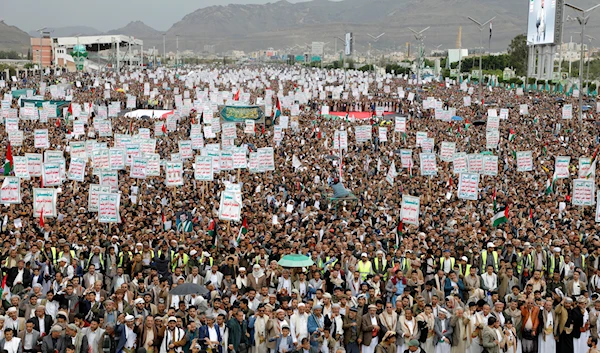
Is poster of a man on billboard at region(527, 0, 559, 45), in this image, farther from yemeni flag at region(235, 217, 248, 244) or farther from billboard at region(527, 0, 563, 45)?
yemeni flag at region(235, 217, 248, 244)

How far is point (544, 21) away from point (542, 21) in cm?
63

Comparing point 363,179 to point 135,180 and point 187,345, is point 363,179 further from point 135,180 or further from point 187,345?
point 187,345

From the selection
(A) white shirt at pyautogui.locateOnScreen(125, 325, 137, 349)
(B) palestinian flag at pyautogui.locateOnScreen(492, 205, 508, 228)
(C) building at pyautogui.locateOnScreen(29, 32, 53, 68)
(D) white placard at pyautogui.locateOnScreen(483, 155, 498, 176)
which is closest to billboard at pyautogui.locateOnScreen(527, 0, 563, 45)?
(D) white placard at pyautogui.locateOnScreen(483, 155, 498, 176)

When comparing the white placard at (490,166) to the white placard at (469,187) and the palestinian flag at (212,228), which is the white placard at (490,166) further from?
the palestinian flag at (212,228)

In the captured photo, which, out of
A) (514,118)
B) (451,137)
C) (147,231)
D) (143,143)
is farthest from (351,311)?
(514,118)

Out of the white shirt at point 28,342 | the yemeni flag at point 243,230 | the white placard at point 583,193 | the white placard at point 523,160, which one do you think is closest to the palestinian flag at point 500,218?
the white placard at point 583,193

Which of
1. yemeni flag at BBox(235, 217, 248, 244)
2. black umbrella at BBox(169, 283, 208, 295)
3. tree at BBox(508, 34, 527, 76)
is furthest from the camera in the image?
tree at BBox(508, 34, 527, 76)

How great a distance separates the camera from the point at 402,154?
81.1 ft

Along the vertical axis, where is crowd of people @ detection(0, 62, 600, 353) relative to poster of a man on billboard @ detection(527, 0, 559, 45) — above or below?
below

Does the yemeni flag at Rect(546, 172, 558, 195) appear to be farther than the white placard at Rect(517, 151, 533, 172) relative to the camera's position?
No

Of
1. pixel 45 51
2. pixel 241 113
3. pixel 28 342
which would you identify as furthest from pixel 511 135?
pixel 45 51

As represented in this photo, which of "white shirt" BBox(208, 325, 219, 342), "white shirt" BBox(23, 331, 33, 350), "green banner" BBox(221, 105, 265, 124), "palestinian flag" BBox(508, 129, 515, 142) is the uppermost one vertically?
"green banner" BBox(221, 105, 265, 124)

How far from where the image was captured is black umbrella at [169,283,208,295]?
1142cm

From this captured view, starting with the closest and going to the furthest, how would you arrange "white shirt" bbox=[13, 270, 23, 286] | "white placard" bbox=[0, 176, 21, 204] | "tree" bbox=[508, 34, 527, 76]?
"white shirt" bbox=[13, 270, 23, 286]
"white placard" bbox=[0, 176, 21, 204]
"tree" bbox=[508, 34, 527, 76]
